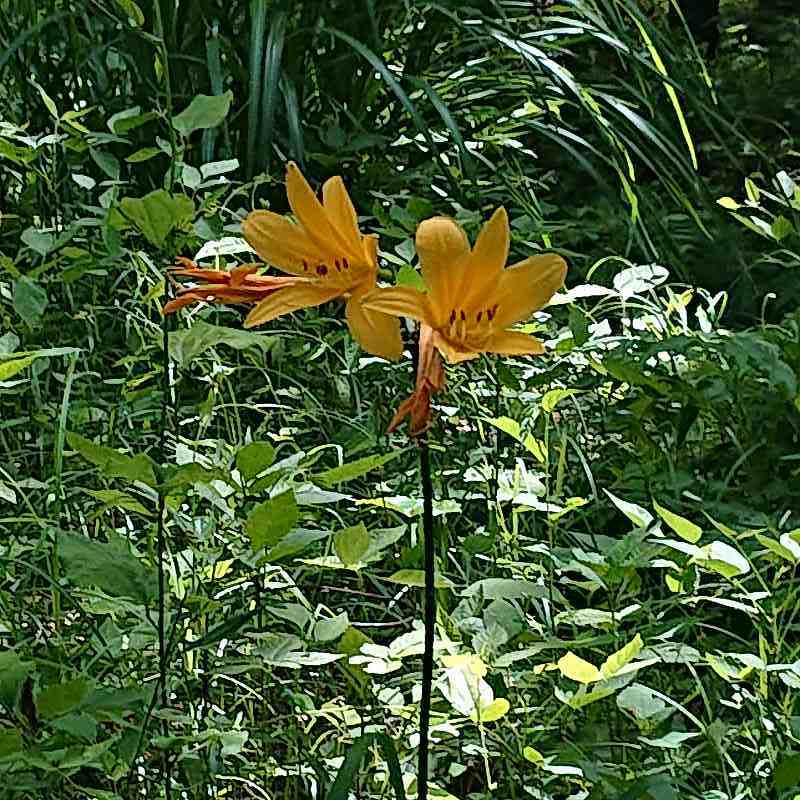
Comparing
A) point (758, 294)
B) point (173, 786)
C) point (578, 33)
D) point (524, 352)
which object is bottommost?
point (758, 294)

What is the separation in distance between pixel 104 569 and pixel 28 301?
0.56 m

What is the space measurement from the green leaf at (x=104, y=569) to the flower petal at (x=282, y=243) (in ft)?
0.81

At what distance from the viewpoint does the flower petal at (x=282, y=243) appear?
719mm

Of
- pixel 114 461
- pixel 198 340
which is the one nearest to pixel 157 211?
pixel 198 340

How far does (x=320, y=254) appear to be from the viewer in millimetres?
715

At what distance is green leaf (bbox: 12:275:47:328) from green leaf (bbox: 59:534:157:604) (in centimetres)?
52

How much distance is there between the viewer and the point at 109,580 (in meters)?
0.86

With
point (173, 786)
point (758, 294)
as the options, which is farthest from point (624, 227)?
point (173, 786)

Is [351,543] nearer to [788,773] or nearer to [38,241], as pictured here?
[788,773]

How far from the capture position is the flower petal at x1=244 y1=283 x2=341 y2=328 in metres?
0.71

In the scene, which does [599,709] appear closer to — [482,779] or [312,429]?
[482,779]

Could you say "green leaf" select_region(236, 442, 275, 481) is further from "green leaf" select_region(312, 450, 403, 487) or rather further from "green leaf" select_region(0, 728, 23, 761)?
"green leaf" select_region(0, 728, 23, 761)

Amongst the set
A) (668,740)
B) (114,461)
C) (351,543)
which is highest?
(114,461)

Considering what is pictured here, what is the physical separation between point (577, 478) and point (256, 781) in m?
0.62
